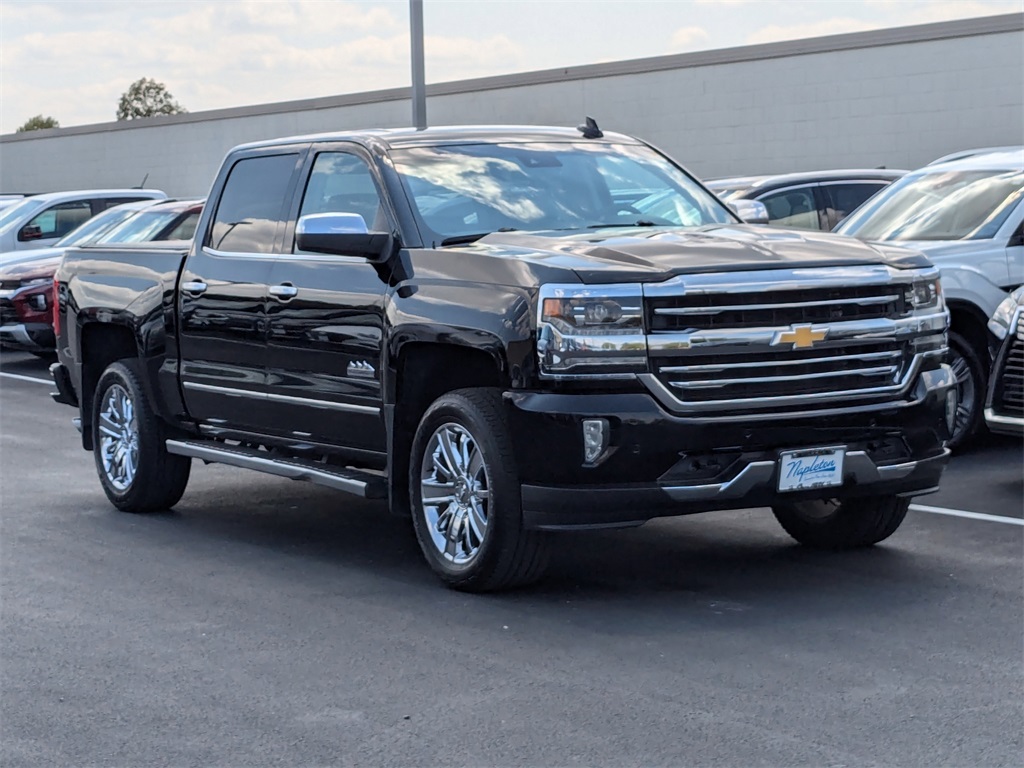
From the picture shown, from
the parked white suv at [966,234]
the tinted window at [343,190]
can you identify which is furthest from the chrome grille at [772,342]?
the parked white suv at [966,234]

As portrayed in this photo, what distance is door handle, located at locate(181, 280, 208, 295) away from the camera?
28.6 feet

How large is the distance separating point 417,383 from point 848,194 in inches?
358

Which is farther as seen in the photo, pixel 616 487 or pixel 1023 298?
pixel 1023 298

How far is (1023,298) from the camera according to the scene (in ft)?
30.5

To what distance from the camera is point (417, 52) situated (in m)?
23.3

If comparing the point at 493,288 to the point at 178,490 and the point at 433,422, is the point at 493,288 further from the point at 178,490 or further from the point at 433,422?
the point at 178,490

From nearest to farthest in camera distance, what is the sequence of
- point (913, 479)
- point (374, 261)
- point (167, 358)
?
point (913, 479)
point (374, 261)
point (167, 358)

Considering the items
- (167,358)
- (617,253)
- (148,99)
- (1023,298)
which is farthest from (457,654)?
(148,99)

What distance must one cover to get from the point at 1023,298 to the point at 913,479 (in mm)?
2779

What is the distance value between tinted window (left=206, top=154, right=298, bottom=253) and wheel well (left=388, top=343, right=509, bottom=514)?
1.52m

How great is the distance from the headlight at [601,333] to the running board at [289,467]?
1431 mm

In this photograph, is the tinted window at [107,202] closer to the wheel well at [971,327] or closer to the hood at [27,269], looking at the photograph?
the hood at [27,269]

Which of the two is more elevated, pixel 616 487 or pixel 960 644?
pixel 616 487

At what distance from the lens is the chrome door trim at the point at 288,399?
759 cm
